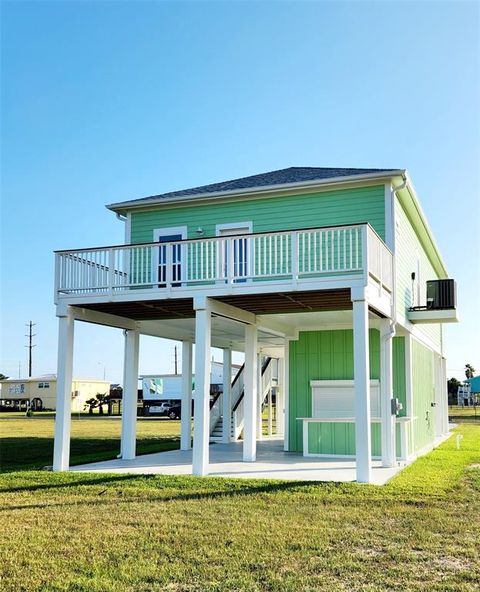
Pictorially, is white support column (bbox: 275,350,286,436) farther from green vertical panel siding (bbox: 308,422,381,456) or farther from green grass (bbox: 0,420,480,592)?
green grass (bbox: 0,420,480,592)

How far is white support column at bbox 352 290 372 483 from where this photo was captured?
11.1 metres

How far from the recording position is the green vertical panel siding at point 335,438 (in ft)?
49.3

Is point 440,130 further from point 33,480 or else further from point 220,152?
point 33,480

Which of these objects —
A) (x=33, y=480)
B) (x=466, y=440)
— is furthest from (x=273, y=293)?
(x=466, y=440)

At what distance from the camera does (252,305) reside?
45.2 ft

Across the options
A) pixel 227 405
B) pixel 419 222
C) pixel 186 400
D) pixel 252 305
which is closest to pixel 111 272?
pixel 252 305

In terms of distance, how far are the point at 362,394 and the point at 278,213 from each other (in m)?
5.80

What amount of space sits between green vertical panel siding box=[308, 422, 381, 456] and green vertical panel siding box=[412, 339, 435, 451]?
198 cm

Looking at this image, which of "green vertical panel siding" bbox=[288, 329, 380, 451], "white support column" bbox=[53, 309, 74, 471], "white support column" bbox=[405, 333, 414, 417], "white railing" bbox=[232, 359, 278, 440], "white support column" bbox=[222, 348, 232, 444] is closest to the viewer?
"white support column" bbox=[53, 309, 74, 471]

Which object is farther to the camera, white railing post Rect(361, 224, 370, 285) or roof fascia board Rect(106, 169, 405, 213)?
roof fascia board Rect(106, 169, 405, 213)

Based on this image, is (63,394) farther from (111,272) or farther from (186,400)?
(186,400)

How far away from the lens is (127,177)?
18141 millimetres

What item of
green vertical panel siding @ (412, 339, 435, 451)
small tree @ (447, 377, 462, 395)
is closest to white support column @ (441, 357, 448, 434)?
green vertical panel siding @ (412, 339, 435, 451)

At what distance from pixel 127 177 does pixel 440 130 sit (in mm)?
8353
